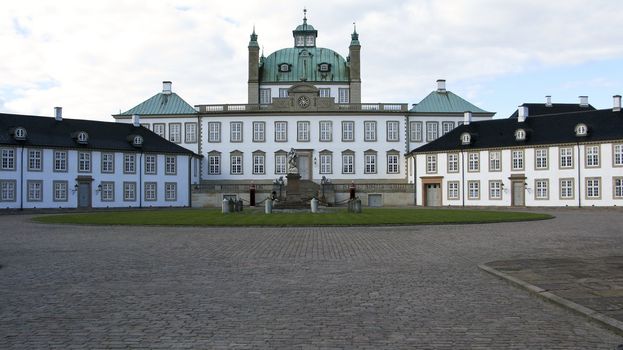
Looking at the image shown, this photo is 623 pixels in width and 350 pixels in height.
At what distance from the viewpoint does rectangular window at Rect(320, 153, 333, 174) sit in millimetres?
67625

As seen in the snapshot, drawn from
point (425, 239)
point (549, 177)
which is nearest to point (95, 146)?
point (549, 177)

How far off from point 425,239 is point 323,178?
45.7 meters

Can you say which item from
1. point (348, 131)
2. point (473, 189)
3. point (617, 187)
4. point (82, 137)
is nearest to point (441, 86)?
point (348, 131)

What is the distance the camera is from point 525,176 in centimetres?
5472

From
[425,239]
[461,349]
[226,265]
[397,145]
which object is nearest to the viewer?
[461,349]

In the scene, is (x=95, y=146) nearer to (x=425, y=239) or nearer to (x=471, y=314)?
(x=425, y=239)

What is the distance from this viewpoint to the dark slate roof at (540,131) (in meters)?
51.0

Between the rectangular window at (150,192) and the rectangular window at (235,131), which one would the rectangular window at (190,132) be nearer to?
the rectangular window at (235,131)

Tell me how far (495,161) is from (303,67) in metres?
27.2

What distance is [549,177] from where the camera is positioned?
5334 centimetres

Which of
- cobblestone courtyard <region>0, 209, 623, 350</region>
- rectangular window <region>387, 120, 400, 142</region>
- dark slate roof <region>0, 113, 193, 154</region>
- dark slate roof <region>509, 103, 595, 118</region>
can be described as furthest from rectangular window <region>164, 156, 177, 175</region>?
cobblestone courtyard <region>0, 209, 623, 350</region>

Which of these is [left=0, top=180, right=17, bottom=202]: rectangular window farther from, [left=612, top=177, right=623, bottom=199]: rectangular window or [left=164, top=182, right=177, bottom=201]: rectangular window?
[left=612, top=177, right=623, bottom=199]: rectangular window

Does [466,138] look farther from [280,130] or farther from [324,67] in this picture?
[324,67]

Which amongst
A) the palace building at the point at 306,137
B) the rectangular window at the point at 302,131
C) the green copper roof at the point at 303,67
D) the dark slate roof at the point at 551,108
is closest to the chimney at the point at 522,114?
the palace building at the point at 306,137
